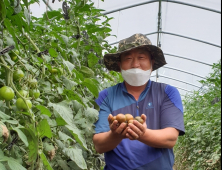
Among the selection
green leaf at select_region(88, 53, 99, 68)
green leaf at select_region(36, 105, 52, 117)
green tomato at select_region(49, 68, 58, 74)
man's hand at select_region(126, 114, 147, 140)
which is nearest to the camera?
green leaf at select_region(36, 105, 52, 117)

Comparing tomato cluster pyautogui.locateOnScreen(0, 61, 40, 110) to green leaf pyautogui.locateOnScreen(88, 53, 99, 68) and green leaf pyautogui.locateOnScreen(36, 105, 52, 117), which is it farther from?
green leaf pyautogui.locateOnScreen(88, 53, 99, 68)

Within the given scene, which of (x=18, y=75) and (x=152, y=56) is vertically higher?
(x=152, y=56)

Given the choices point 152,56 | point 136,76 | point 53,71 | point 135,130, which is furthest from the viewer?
point 152,56

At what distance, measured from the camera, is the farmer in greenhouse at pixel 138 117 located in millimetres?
1288

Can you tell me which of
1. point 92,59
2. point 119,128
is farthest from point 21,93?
point 92,59

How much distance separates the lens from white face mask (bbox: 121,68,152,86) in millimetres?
1588

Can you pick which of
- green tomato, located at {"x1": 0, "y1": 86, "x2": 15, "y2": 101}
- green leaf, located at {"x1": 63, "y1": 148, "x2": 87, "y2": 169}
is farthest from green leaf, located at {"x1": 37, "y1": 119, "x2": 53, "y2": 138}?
green leaf, located at {"x1": 63, "y1": 148, "x2": 87, "y2": 169}

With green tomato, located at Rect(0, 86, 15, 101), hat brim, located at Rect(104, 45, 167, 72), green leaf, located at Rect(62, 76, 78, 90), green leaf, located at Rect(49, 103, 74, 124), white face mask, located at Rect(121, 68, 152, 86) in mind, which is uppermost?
hat brim, located at Rect(104, 45, 167, 72)

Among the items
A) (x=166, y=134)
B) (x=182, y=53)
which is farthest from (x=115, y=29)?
(x=166, y=134)

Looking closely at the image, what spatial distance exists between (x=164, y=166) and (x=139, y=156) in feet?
0.45

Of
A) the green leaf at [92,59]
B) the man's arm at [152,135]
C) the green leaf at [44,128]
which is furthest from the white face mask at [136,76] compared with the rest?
the green leaf at [44,128]

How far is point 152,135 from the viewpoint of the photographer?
4.21 feet

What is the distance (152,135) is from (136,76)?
42 cm

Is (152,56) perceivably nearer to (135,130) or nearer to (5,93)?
(135,130)
